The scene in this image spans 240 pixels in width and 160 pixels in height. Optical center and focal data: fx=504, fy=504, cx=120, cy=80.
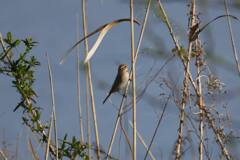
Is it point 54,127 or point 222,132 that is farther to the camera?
point 54,127

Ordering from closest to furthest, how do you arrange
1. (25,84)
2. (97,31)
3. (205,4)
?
(205,4) → (97,31) → (25,84)

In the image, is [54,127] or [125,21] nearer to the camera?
[125,21]

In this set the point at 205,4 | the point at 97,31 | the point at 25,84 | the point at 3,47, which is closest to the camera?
the point at 205,4

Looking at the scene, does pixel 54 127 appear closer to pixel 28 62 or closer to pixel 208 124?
pixel 28 62

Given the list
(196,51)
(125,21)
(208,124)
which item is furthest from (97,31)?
(208,124)

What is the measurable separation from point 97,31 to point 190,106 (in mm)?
447

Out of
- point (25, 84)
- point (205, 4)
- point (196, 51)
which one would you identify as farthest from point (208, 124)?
point (25, 84)

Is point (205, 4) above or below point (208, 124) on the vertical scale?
above

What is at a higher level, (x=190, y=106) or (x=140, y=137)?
(x=190, y=106)

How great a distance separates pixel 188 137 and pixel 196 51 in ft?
1.06

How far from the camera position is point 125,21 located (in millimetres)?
1745

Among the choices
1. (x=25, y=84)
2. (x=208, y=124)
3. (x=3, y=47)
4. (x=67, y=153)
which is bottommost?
(x=67, y=153)

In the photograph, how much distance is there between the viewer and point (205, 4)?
1.51 m

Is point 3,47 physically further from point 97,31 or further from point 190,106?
point 190,106
